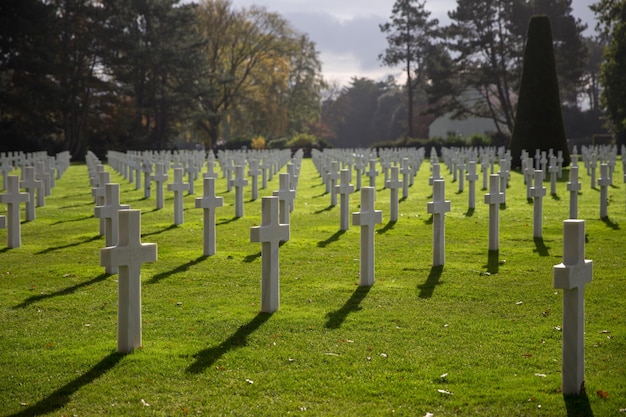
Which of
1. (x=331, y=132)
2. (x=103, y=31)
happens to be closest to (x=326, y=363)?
(x=103, y=31)

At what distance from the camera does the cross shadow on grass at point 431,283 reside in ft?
27.3

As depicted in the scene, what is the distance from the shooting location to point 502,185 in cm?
1888

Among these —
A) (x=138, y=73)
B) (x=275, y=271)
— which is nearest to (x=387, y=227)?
(x=275, y=271)

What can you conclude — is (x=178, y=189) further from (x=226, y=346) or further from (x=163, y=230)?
(x=226, y=346)

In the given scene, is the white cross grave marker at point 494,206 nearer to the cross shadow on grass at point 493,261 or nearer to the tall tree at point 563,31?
the cross shadow on grass at point 493,261

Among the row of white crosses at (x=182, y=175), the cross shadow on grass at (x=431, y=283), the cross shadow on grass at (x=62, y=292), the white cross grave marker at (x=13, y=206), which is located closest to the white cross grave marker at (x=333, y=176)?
the row of white crosses at (x=182, y=175)

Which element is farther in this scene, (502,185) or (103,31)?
(103,31)

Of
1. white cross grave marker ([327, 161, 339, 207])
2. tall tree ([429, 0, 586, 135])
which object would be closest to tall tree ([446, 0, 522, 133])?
tall tree ([429, 0, 586, 135])

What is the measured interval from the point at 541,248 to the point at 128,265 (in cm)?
711

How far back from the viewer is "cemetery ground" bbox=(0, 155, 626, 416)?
505 cm

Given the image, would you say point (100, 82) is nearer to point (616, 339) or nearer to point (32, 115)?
point (32, 115)

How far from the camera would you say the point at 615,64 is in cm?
3969

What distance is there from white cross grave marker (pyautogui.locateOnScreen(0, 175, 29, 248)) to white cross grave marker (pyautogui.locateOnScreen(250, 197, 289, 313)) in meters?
5.59

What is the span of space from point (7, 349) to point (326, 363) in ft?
7.83
